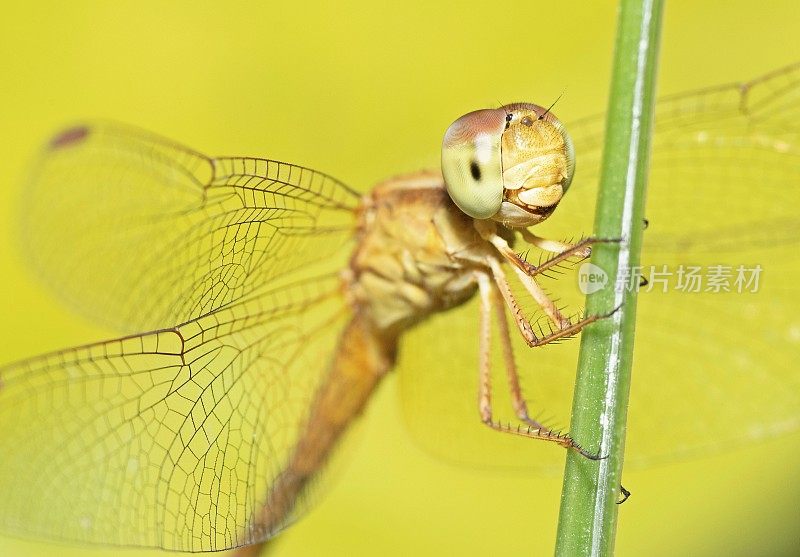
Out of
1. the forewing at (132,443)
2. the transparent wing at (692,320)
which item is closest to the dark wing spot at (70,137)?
the forewing at (132,443)

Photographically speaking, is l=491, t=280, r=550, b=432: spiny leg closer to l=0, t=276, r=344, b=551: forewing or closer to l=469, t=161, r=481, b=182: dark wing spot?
l=469, t=161, r=481, b=182: dark wing spot

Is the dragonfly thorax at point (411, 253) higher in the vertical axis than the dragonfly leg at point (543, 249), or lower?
higher

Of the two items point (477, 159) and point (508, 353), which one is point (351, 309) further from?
point (477, 159)

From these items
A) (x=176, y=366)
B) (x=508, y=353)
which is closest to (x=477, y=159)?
(x=508, y=353)

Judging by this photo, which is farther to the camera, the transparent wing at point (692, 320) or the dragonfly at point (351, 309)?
the transparent wing at point (692, 320)

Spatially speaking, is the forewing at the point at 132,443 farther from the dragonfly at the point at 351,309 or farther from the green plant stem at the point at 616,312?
the green plant stem at the point at 616,312

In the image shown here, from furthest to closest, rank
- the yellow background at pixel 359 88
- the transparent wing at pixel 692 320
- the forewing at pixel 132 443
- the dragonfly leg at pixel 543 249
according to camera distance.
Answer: the yellow background at pixel 359 88, the transparent wing at pixel 692 320, the forewing at pixel 132 443, the dragonfly leg at pixel 543 249

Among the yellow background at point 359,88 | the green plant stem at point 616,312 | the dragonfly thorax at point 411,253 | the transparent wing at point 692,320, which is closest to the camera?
the green plant stem at point 616,312
